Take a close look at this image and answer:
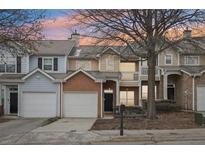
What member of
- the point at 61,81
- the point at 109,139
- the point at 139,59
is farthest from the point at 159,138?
the point at 61,81

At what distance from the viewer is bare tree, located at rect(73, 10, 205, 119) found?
22.6m

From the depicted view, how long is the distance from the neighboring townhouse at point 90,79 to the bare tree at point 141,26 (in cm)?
106

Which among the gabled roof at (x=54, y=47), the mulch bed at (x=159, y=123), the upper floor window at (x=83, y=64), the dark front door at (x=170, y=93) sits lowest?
the mulch bed at (x=159, y=123)

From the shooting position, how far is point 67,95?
93.8 feet

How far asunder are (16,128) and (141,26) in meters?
8.37

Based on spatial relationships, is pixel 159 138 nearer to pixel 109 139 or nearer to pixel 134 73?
pixel 109 139

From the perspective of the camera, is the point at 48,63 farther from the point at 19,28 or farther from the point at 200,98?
the point at 200,98

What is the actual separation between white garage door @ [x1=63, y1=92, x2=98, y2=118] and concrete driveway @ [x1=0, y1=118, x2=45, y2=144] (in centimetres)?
233

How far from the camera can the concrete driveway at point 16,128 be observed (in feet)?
59.4

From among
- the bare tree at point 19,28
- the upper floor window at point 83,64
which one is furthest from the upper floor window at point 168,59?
the bare tree at point 19,28

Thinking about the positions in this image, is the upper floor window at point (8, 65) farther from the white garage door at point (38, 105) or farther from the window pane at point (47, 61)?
the white garage door at point (38, 105)

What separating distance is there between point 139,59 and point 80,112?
506 cm

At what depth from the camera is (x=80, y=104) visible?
27812 mm

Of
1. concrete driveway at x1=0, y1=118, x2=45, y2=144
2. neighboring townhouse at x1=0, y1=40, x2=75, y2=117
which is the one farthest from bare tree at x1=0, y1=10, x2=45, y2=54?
concrete driveway at x1=0, y1=118, x2=45, y2=144
